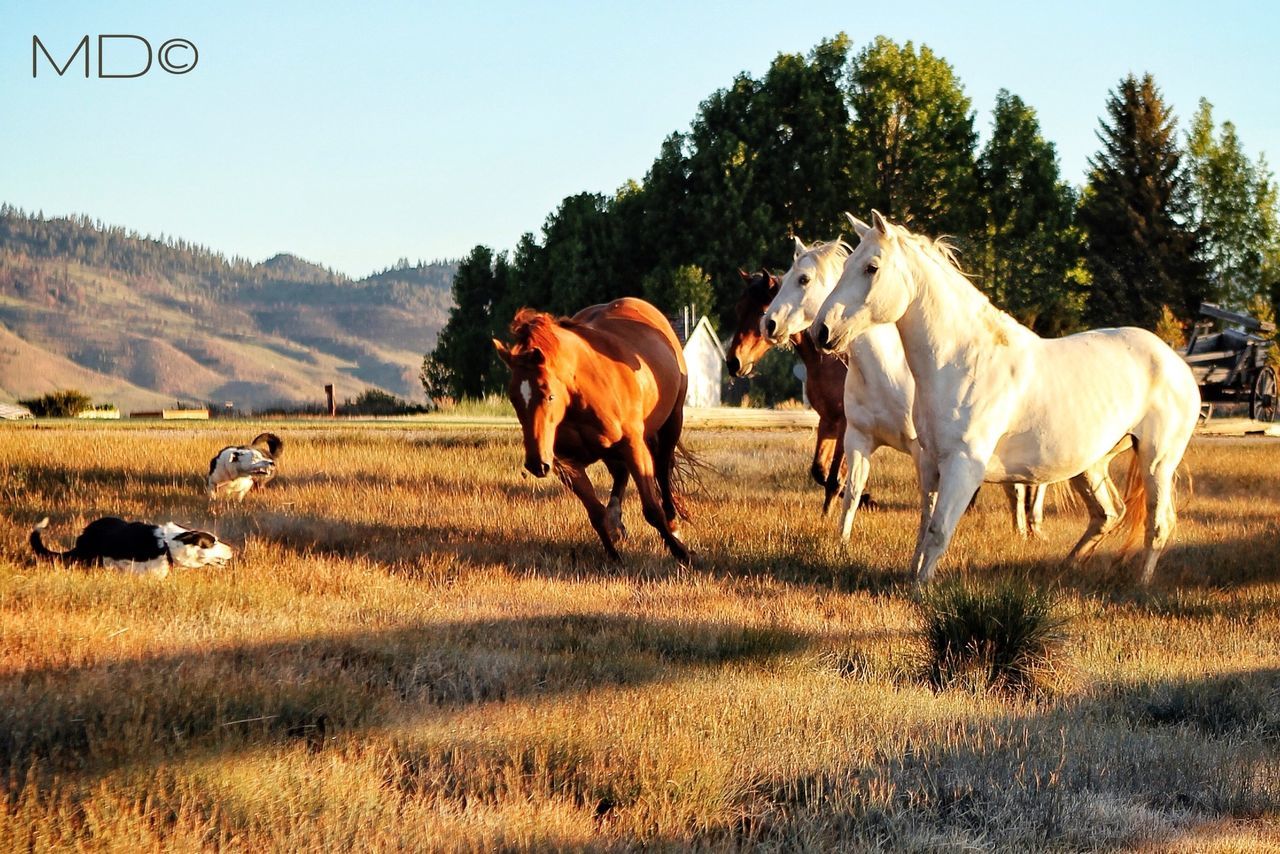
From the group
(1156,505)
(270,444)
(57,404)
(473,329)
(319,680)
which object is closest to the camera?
(319,680)

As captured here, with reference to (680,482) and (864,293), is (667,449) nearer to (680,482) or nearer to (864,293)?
(680,482)

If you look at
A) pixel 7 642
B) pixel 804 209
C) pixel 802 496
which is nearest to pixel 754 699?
pixel 7 642

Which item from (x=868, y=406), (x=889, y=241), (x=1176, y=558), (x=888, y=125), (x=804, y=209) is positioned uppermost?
(x=888, y=125)

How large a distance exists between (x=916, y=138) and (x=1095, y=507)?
162 feet

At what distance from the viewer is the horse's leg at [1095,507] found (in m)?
10.4

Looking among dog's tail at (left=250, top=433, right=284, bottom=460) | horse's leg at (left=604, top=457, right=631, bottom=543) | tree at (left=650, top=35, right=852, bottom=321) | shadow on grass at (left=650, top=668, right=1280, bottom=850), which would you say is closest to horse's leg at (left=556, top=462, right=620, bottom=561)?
horse's leg at (left=604, top=457, right=631, bottom=543)

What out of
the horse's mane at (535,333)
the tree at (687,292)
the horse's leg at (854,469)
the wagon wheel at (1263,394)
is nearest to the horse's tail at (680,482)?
the horse's leg at (854,469)

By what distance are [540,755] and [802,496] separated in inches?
373

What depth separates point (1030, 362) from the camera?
29.6 feet

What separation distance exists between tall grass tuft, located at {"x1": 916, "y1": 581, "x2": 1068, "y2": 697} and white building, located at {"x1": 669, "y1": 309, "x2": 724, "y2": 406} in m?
39.5

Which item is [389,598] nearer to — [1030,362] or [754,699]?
[754,699]

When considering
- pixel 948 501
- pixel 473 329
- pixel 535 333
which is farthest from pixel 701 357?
pixel 948 501

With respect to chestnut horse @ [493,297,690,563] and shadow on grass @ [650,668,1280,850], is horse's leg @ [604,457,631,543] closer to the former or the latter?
chestnut horse @ [493,297,690,563]

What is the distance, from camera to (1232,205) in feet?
187
